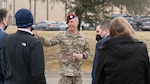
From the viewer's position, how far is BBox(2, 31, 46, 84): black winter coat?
4.84 metres

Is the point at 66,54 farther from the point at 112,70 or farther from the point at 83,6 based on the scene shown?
the point at 83,6

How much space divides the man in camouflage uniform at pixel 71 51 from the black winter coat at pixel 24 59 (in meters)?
1.89

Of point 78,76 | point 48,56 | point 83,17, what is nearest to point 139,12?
point 83,17

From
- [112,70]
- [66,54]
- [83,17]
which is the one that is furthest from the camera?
A: [83,17]

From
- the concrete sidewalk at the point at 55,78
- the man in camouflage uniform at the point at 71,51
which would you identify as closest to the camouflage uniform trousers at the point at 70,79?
the man in camouflage uniform at the point at 71,51

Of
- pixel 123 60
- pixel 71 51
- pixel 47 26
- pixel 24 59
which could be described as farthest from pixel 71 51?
pixel 47 26

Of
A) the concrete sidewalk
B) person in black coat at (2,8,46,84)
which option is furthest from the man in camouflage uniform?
the concrete sidewalk

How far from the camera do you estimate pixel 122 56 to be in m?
4.46

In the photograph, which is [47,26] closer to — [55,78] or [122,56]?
[55,78]

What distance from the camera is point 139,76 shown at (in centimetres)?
450

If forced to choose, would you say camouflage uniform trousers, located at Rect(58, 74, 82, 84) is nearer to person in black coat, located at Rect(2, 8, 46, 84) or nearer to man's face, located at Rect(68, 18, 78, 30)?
man's face, located at Rect(68, 18, 78, 30)

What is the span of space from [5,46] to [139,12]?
14.6m

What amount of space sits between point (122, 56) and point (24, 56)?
1.23 m

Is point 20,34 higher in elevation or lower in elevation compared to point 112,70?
higher
